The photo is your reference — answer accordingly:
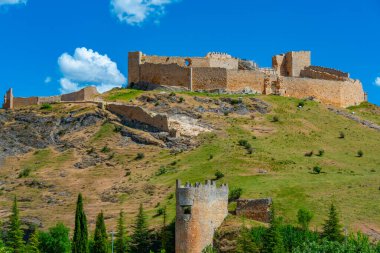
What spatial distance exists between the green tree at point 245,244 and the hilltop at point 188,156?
19.8 feet

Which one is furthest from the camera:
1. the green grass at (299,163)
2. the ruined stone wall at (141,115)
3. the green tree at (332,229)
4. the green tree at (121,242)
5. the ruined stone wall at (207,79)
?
the ruined stone wall at (207,79)

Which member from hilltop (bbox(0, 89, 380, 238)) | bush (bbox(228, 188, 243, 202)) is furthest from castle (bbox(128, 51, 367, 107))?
bush (bbox(228, 188, 243, 202))

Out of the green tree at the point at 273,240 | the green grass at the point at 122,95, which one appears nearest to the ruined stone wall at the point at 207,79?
the green grass at the point at 122,95

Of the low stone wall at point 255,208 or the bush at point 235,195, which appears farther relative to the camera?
the bush at point 235,195

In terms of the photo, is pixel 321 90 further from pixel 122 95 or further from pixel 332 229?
pixel 332 229

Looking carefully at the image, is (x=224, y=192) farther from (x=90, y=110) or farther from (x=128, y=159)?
(x=90, y=110)

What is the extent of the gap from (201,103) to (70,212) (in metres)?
24.3

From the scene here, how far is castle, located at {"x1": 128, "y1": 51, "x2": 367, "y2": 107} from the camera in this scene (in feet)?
302

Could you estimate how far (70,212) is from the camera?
223 ft

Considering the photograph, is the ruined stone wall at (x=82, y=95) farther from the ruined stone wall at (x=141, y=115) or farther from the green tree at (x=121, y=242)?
the green tree at (x=121, y=242)

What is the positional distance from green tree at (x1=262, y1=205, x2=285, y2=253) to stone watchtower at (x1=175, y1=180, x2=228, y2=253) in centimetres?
353

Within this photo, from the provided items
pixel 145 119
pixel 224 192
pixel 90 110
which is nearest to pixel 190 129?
pixel 145 119

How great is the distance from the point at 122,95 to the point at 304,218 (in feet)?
143

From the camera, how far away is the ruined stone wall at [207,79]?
3615 inches
